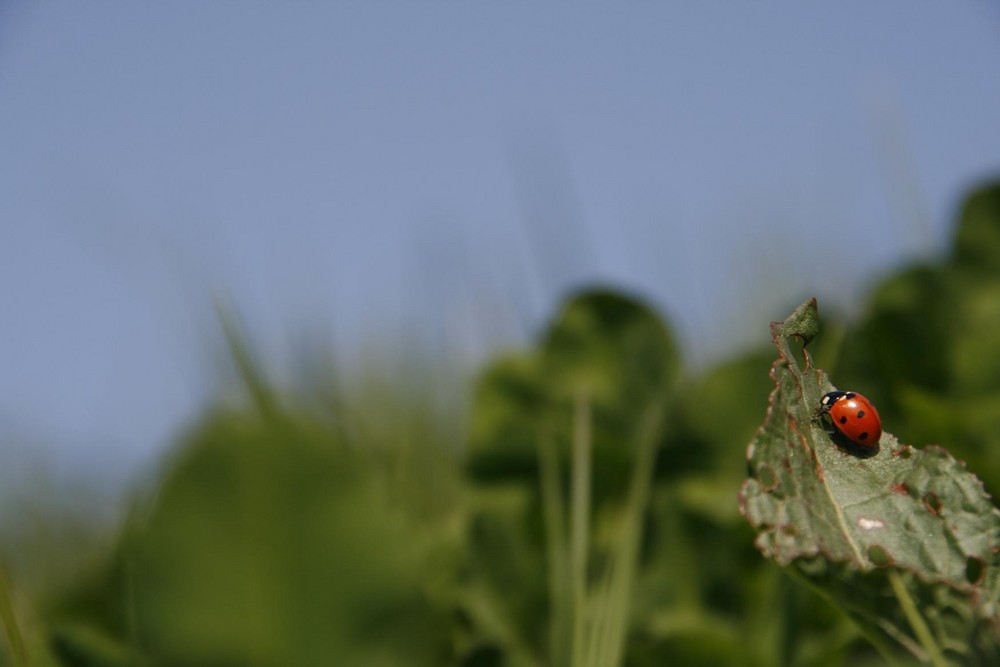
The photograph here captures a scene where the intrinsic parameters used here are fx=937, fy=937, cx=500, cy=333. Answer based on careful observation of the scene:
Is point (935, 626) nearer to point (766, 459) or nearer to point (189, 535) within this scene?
point (766, 459)

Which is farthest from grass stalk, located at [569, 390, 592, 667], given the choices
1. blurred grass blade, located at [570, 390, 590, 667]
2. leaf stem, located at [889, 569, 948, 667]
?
leaf stem, located at [889, 569, 948, 667]

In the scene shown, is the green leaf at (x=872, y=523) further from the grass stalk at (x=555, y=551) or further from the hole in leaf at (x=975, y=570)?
the grass stalk at (x=555, y=551)

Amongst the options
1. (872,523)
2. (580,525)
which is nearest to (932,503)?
(872,523)

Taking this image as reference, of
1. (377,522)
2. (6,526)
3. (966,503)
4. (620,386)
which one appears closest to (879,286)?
(620,386)

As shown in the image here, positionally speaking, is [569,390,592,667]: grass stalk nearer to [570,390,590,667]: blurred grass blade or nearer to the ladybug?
[570,390,590,667]: blurred grass blade

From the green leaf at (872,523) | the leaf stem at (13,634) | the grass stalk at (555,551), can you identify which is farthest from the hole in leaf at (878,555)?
the leaf stem at (13,634)

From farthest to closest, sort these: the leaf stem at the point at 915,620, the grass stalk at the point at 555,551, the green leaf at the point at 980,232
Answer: the green leaf at the point at 980,232
the grass stalk at the point at 555,551
the leaf stem at the point at 915,620
